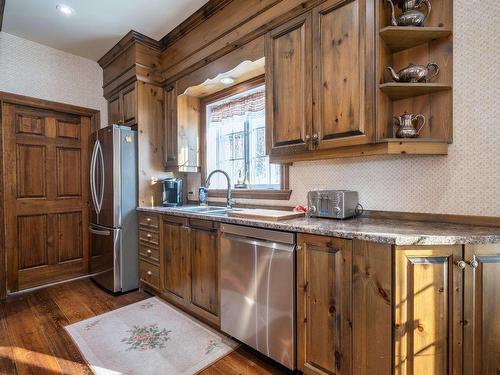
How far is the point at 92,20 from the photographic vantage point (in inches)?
106

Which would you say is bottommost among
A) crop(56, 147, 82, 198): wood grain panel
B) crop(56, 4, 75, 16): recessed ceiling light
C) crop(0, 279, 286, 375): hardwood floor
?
crop(0, 279, 286, 375): hardwood floor

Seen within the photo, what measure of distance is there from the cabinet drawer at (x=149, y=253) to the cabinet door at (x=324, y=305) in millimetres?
1733

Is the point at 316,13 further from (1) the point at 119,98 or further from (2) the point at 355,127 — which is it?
(1) the point at 119,98

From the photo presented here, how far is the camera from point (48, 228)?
3211mm

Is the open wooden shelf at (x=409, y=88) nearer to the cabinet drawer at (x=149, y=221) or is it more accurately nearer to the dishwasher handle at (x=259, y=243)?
the dishwasher handle at (x=259, y=243)

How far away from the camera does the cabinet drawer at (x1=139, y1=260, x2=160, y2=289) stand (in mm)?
2709

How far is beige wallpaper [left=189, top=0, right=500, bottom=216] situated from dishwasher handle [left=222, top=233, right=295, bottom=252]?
773 mm

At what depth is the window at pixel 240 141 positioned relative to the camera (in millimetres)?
2697

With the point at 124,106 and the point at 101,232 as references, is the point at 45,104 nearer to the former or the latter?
the point at 124,106

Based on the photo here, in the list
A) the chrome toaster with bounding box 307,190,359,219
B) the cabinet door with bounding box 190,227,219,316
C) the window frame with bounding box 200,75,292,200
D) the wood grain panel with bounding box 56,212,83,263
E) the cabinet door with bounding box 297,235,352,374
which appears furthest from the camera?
the wood grain panel with bounding box 56,212,83,263

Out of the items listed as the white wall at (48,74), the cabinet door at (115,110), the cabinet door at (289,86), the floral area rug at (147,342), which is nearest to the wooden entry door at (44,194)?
the white wall at (48,74)

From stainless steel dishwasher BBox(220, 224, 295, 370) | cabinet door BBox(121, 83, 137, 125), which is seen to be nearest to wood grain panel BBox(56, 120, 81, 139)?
cabinet door BBox(121, 83, 137, 125)

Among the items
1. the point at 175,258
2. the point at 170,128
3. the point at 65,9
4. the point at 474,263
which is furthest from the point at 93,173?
the point at 474,263

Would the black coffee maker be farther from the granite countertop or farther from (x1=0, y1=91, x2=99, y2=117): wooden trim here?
the granite countertop
